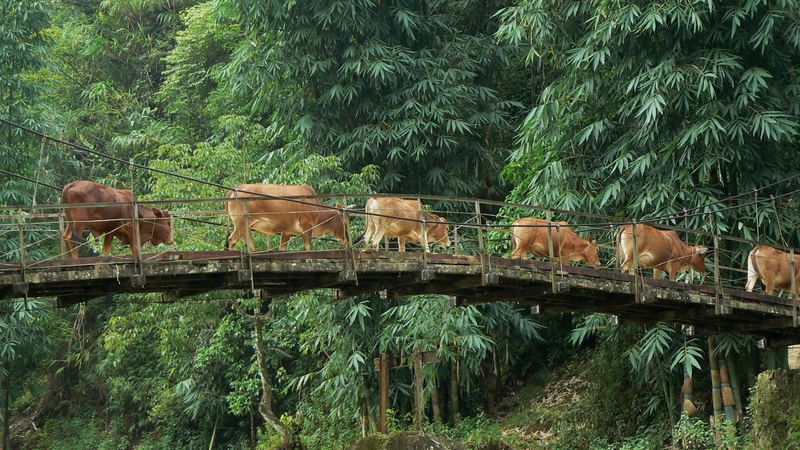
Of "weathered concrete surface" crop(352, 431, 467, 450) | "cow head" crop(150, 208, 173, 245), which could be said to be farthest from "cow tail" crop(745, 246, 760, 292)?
"cow head" crop(150, 208, 173, 245)

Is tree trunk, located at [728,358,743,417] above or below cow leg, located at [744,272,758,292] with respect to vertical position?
below

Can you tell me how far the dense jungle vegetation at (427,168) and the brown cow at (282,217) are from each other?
435cm

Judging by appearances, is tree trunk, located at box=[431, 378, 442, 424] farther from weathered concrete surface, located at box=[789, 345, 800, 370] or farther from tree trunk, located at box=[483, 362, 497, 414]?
weathered concrete surface, located at box=[789, 345, 800, 370]

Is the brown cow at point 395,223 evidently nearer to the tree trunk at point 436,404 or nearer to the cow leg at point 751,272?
the cow leg at point 751,272

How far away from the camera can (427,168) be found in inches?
894

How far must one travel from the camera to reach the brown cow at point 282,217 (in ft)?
42.5

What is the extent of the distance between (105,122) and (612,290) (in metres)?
18.5

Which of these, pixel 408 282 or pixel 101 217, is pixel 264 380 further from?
pixel 101 217

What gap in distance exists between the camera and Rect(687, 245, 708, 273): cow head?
15.9 meters

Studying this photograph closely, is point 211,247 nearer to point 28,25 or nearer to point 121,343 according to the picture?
point 121,343

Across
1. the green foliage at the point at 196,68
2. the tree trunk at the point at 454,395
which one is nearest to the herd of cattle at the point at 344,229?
the tree trunk at the point at 454,395

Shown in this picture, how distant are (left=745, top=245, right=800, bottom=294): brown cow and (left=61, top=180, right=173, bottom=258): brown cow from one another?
807 cm

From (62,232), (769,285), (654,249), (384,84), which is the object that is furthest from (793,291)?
(62,232)

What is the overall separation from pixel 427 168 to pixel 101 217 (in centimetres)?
1124
